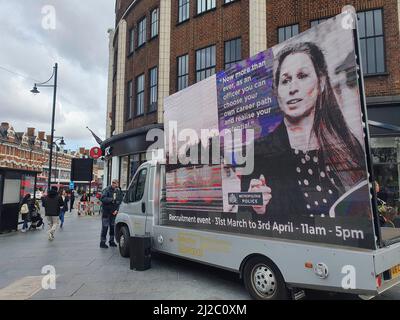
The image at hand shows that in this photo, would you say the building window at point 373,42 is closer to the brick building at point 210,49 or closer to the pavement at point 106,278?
the brick building at point 210,49

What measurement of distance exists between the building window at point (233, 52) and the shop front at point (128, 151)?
14.8ft

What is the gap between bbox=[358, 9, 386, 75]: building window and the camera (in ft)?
40.2

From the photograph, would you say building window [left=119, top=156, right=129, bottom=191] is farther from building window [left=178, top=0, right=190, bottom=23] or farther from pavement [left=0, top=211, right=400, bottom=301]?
pavement [left=0, top=211, right=400, bottom=301]

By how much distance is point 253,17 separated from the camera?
565 inches

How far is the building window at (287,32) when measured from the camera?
13875 millimetres

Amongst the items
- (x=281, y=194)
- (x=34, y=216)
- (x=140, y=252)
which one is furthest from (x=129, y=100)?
(x=281, y=194)

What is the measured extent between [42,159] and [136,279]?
3370 inches

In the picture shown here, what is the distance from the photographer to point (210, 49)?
1619 centimetres

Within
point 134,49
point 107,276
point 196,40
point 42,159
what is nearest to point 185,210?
point 107,276

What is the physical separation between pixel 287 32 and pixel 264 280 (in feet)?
38.7

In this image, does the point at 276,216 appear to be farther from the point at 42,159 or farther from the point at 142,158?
the point at 42,159

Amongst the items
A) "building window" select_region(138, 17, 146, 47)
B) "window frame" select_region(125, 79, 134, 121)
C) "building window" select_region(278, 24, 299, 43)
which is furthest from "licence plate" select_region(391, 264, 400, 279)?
"building window" select_region(138, 17, 146, 47)

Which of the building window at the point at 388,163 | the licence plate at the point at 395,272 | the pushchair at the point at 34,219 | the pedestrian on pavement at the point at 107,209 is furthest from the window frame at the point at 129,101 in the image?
the licence plate at the point at 395,272

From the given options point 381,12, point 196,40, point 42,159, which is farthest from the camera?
point 42,159
